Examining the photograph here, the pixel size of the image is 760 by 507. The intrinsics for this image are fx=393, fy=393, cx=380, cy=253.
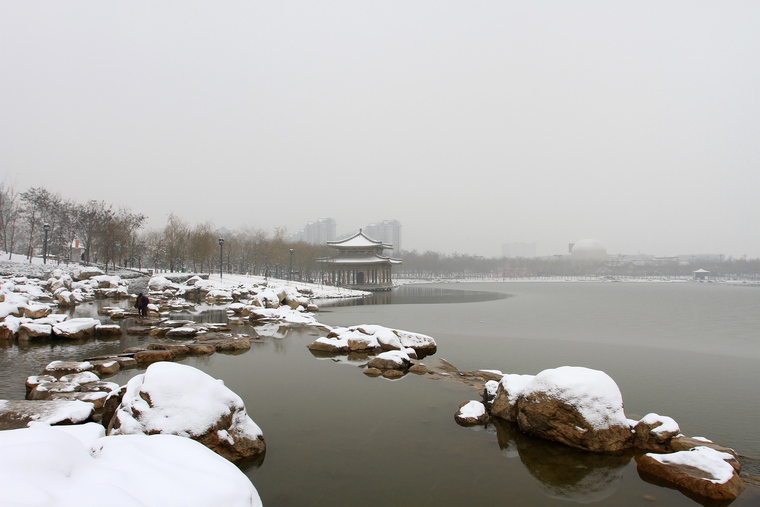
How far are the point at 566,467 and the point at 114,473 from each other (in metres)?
5.98

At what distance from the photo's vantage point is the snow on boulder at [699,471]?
5203 mm

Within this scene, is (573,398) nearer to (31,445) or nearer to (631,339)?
(31,445)

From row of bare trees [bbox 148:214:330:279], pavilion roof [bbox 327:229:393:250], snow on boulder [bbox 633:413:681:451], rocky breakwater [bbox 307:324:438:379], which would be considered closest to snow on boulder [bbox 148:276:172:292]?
row of bare trees [bbox 148:214:330:279]

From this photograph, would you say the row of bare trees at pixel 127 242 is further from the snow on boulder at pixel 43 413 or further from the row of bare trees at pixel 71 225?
the snow on boulder at pixel 43 413

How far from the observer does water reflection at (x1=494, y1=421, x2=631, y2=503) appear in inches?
213

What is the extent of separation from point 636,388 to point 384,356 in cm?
671

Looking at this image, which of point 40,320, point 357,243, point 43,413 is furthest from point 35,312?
point 357,243

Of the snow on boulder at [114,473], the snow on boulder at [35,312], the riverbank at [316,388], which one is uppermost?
the snow on boulder at [114,473]

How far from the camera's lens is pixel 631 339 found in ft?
56.6

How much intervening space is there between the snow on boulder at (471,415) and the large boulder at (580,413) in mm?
775

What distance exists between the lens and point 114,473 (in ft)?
10.0

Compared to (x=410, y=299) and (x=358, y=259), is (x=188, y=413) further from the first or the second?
(x=358, y=259)

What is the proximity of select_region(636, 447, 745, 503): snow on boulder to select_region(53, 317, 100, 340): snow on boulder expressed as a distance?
16020 mm

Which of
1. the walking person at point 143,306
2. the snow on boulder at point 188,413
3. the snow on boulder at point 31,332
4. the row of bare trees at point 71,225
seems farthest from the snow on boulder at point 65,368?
the row of bare trees at point 71,225
